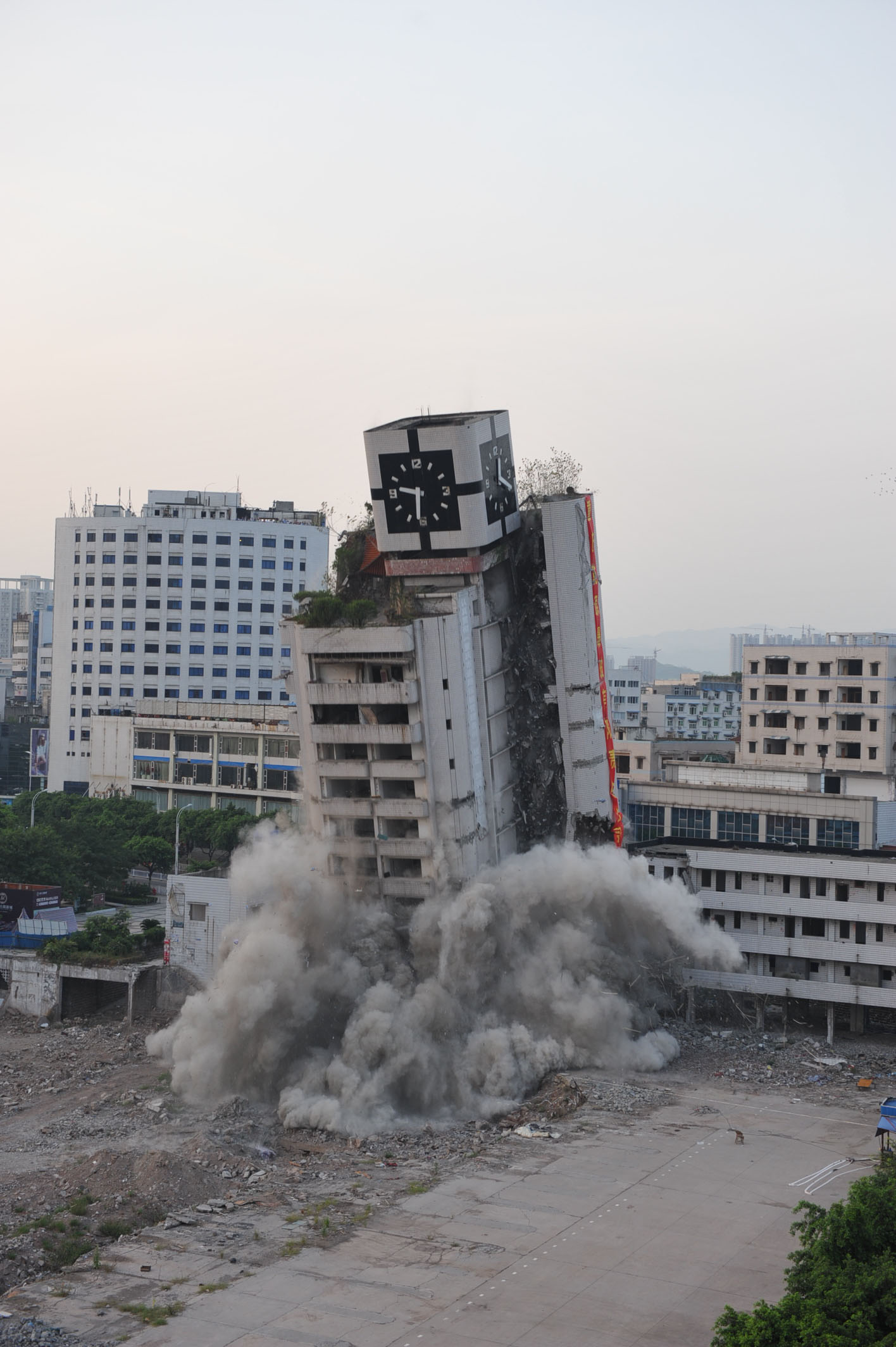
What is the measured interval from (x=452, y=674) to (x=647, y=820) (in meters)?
16.3

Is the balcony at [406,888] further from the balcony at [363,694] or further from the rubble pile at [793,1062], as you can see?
the rubble pile at [793,1062]

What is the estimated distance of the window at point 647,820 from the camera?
55156 mm

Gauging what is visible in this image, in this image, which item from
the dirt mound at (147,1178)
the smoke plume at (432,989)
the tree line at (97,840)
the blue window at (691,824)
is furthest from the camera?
the tree line at (97,840)

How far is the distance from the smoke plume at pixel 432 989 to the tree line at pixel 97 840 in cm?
1657

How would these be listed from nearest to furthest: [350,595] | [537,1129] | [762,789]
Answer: [537,1129] < [350,595] < [762,789]

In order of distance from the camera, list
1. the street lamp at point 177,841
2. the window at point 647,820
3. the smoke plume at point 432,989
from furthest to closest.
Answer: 1. the street lamp at point 177,841
2. the window at point 647,820
3. the smoke plume at point 432,989

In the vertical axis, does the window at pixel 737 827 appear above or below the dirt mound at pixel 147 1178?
above

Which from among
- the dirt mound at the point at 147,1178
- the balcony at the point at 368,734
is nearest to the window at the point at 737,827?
the balcony at the point at 368,734

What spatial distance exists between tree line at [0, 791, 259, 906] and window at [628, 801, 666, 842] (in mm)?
15585

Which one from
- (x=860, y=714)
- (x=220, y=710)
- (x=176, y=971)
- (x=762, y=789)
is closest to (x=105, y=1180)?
(x=176, y=971)

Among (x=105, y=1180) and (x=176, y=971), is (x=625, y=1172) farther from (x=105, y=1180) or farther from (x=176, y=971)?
(x=176, y=971)

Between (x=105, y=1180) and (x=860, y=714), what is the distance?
34352 mm

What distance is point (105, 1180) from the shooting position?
32.9 m

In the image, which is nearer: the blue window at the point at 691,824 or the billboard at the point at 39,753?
the blue window at the point at 691,824
